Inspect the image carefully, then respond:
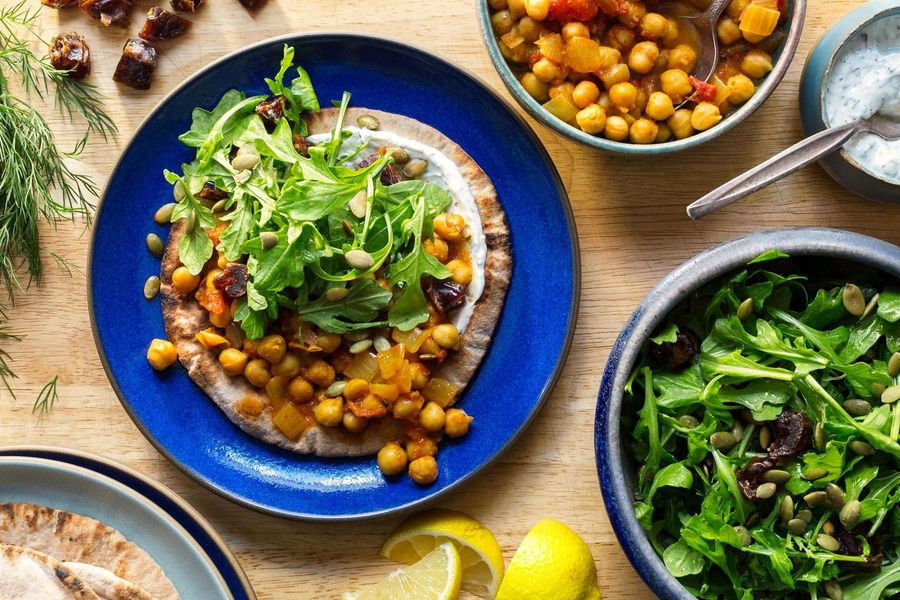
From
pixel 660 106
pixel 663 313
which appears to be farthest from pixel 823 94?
pixel 663 313

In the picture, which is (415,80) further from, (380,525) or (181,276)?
(380,525)

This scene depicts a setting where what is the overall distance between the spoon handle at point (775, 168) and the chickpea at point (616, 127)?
0.37m

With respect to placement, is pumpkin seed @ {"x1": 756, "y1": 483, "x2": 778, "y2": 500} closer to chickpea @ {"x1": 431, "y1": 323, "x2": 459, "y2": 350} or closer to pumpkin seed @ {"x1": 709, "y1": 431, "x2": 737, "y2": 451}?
pumpkin seed @ {"x1": 709, "y1": 431, "x2": 737, "y2": 451}

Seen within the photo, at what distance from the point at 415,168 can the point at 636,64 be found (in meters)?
0.87

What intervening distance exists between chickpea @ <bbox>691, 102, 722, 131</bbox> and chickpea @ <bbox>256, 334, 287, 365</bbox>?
1.67 m

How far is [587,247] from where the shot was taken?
3326 millimetres

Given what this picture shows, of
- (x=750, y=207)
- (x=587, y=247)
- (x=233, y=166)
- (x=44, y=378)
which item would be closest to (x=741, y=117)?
(x=750, y=207)

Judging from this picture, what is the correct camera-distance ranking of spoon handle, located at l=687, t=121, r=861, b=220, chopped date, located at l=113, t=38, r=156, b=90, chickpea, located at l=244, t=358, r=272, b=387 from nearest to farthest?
1. spoon handle, located at l=687, t=121, r=861, b=220
2. chickpea, located at l=244, t=358, r=272, b=387
3. chopped date, located at l=113, t=38, r=156, b=90

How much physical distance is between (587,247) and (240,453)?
1552 millimetres

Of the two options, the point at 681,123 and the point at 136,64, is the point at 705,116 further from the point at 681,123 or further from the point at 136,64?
the point at 136,64

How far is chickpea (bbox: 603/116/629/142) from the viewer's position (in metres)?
3.01

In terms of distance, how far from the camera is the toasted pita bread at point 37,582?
9.75ft

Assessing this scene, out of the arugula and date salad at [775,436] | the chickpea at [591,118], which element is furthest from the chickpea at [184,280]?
the arugula and date salad at [775,436]

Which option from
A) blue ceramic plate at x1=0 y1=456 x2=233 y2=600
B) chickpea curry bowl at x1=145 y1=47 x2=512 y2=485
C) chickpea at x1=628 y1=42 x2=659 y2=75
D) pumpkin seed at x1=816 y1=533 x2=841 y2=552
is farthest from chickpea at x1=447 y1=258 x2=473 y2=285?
pumpkin seed at x1=816 y1=533 x2=841 y2=552
